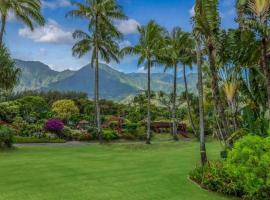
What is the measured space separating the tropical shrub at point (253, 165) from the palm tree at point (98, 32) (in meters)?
25.9

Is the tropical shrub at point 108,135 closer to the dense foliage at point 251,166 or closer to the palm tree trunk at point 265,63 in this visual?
the palm tree trunk at point 265,63

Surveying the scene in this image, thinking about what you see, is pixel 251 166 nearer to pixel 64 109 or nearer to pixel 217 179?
pixel 217 179

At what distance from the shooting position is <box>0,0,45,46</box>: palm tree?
3017 cm

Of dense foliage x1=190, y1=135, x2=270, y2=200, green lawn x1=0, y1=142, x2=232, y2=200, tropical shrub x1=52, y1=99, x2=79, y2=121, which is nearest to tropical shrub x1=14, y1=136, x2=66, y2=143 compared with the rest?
green lawn x1=0, y1=142, x2=232, y2=200

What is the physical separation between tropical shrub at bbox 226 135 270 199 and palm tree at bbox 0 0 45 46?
74.6 feet

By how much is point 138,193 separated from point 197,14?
10370mm

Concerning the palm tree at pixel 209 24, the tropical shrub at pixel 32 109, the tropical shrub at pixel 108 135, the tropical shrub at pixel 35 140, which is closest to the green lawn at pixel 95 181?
the palm tree at pixel 209 24

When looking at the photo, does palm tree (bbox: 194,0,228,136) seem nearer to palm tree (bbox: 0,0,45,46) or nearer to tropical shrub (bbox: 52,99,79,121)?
palm tree (bbox: 0,0,45,46)

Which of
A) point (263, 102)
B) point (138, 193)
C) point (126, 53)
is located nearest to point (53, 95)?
point (126, 53)

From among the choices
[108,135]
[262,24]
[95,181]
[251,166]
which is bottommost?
[95,181]

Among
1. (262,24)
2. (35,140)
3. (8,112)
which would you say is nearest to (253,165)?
(262,24)

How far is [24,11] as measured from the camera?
31250 millimetres

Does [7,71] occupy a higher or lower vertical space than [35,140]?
higher

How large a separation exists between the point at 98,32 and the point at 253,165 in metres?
29.0
